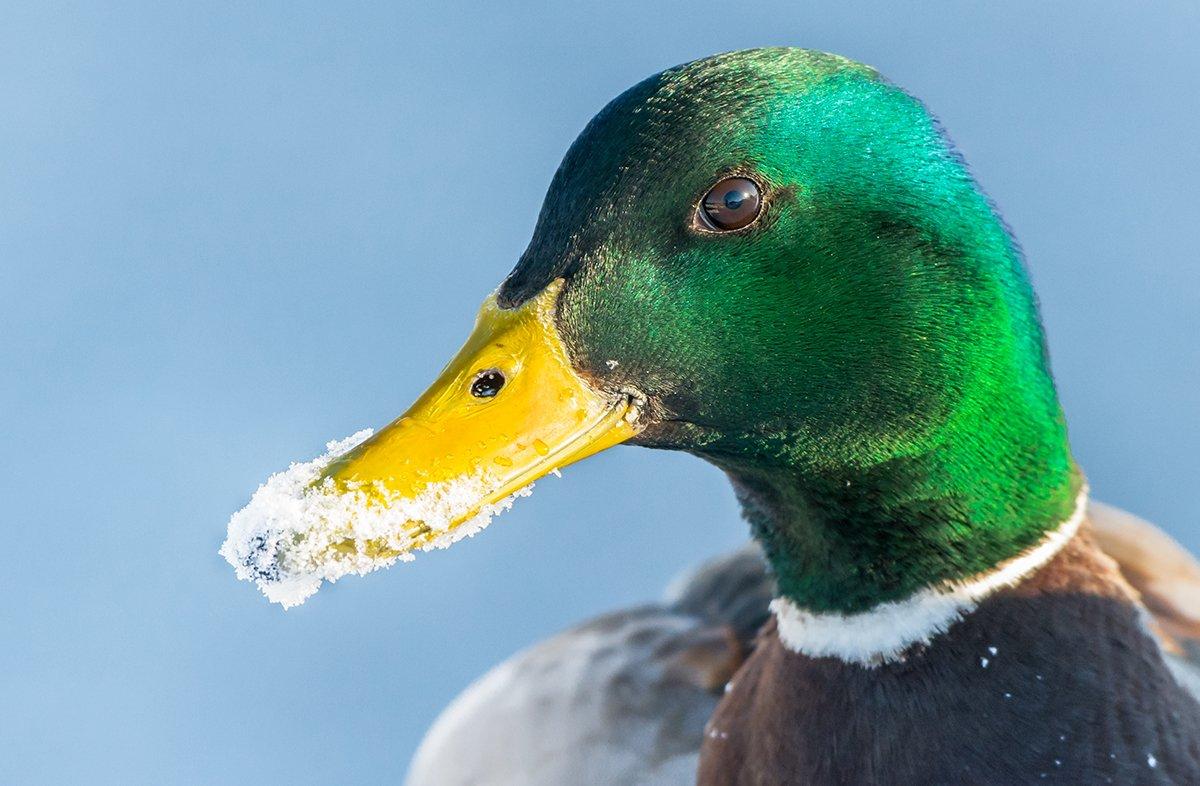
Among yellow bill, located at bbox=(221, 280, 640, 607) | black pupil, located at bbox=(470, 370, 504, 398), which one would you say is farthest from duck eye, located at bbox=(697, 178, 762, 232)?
black pupil, located at bbox=(470, 370, 504, 398)

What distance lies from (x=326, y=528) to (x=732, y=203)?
23.4 inches

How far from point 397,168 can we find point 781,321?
2941 millimetres

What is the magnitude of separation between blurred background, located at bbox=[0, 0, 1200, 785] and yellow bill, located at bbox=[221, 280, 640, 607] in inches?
81.3

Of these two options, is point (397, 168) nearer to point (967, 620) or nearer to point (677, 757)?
point (677, 757)

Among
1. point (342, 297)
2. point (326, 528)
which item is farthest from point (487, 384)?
point (342, 297)

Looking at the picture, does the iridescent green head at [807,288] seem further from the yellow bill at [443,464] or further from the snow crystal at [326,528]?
the snow crystal at [326,528]

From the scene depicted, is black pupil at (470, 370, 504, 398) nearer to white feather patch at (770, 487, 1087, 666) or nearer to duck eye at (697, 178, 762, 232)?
duck eye at (697, 178, 762, 232)

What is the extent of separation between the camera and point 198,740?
375 cm

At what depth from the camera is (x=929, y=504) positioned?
77.6 inches

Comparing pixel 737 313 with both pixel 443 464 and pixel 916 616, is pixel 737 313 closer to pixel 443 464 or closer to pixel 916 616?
pixel 443 464

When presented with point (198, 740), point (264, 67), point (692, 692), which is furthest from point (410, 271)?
point (692, 692)

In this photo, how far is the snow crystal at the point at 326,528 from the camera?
1.70m

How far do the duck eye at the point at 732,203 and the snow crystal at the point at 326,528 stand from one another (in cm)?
41

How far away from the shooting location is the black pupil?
1798 mm
